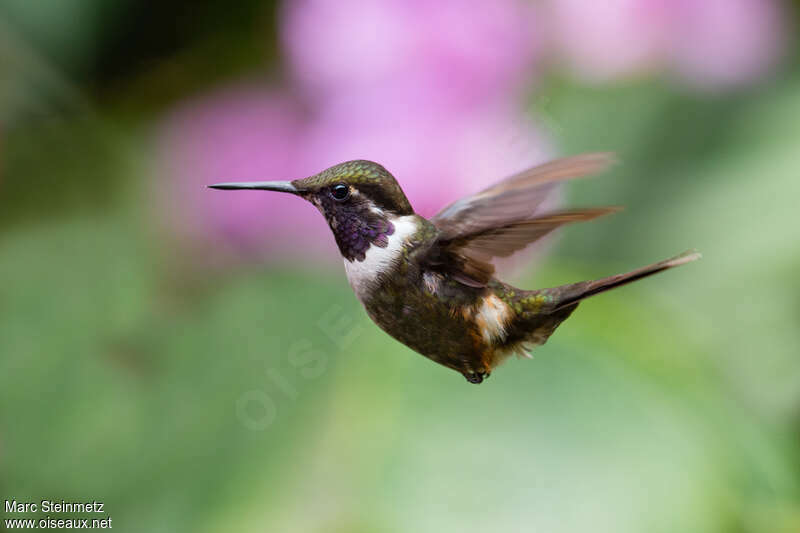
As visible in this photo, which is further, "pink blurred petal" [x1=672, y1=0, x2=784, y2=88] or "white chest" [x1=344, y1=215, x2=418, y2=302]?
"pink blurred petal" [x1=672, y1=0, x2=784, y2=88]

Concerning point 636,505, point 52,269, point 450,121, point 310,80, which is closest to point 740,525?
point 636,505

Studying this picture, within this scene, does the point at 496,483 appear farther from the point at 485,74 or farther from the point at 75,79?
the point at 75,79

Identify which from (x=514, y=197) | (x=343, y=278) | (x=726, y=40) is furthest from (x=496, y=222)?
(x=726, y=40)

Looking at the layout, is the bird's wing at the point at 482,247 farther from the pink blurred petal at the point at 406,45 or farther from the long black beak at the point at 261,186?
the pink blurred petal at the point at 406,45

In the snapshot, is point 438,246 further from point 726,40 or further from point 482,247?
point 726,40

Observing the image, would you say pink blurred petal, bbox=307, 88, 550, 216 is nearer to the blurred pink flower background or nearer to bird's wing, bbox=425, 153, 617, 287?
the blurred pink flower background

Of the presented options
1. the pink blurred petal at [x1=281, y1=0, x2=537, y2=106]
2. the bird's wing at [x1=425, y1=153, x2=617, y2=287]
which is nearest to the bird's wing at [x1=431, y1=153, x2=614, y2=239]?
the bird's wing at [x1=425, y1=153, x2=617, y2=287]

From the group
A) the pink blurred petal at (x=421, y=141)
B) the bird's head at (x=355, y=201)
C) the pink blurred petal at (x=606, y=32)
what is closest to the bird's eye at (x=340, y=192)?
the bird's head at (x=355, y=201)

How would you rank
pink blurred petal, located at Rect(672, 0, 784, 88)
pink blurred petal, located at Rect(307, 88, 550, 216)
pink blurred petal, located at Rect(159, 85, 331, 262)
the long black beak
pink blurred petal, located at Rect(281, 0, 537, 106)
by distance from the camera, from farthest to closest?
pink blurred petal, located at Rect(672, 0, 784, 88) < pink blurred petal, located at Rect(159, 85, 331, 262) < pink blurred petal, located at Rect(281, 0, 537, 106) < pink blurred petal, located at Rect(307, 88, 550, 216) < the long black beak
